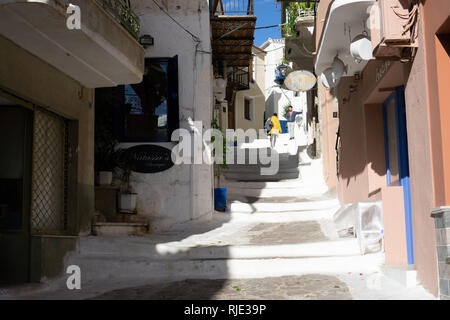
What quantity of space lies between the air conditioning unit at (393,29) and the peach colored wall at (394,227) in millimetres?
1886

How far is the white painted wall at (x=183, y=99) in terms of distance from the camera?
11.0 m

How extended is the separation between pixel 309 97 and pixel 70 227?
1195 centimetres

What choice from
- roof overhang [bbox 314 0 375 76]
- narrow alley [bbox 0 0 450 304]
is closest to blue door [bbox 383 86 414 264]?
narrow alley [bbox 0 0 450 304]

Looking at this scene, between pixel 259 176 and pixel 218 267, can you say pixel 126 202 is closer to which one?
pixel 218 267

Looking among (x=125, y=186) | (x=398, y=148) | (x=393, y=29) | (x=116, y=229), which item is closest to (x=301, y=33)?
(x=125, y=186)

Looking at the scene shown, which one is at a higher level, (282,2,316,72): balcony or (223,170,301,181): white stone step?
(282,2,316,72): balcony

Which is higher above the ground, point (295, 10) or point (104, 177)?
point (295, 10)

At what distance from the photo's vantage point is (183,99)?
448 inches

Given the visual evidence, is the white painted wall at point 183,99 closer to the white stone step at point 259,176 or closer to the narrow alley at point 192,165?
the narrow alley at point 192,165

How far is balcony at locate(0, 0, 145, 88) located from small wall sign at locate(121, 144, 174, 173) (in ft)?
7.65

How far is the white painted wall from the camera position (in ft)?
36.1

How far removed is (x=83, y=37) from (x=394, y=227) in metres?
4.76

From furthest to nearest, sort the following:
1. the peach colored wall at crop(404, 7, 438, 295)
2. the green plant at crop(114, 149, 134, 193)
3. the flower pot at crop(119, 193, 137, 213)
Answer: the green plant at crop(114, 149, 134, 193) < the flower pot at crop(119, 193, 137, 213) < the peach colored wall at crop(404, 7, 438, 295)

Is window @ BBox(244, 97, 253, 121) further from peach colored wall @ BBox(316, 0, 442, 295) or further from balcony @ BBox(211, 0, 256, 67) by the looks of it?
peach colored wall @ BBox(316, 0, 442, 295)
